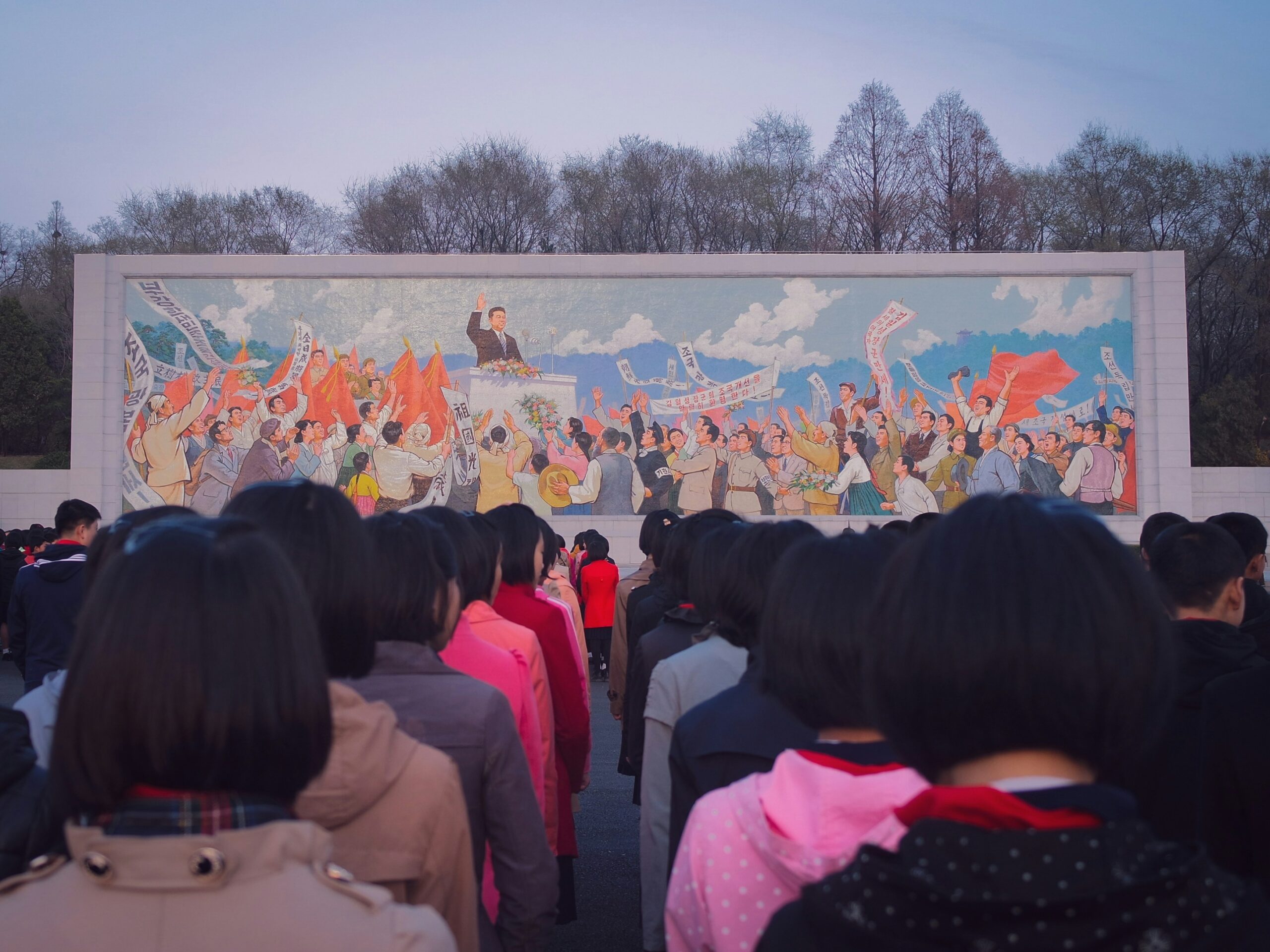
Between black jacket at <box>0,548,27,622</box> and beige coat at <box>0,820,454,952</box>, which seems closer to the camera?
beige coat at <box>0,820,454,952</box>

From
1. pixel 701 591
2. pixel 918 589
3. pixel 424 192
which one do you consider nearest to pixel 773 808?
pixel 918 589

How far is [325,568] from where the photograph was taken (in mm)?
1927

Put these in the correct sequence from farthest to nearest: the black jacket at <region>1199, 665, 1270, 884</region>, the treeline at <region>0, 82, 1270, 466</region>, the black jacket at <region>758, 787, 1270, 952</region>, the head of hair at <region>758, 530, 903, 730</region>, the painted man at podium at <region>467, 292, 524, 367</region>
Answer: the treeline at <region>0, 82, 1270, 466</region>, the painted man at podium at <region>467, 292, 524, 367</region>, the black jacket at <region>1199, 665, 1270, 884</region>, the head of hair at <region>758, 530, 903, 730</region>, the black jacket at <region>758, 787, 1270, 952</region>

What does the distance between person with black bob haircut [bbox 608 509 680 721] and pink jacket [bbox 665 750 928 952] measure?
3716 mm

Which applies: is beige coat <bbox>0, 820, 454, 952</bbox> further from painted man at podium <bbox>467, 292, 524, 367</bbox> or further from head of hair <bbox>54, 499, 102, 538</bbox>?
painted man at podium <bbox>467, 292, 524, 367</bbox>

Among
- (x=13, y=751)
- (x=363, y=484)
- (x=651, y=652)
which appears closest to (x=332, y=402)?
(x=363, y=484)

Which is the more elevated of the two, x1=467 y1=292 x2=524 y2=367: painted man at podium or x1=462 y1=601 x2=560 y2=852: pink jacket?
x1=467 y1=292 x2=524 y2=367: painted man at podium

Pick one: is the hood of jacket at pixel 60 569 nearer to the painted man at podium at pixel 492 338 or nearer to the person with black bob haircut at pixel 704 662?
the person with black bob haircut at pixel 704 662

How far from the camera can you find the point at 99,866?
1202 mm

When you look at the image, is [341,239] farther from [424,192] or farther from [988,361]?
[988,361]

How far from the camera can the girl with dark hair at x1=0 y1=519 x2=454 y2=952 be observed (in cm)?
121

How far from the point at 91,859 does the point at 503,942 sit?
1295mm

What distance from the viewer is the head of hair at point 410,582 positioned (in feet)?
7.43

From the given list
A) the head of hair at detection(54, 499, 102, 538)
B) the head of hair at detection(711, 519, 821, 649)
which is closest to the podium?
the head of hair at detection(54, 499, 102, 538)
